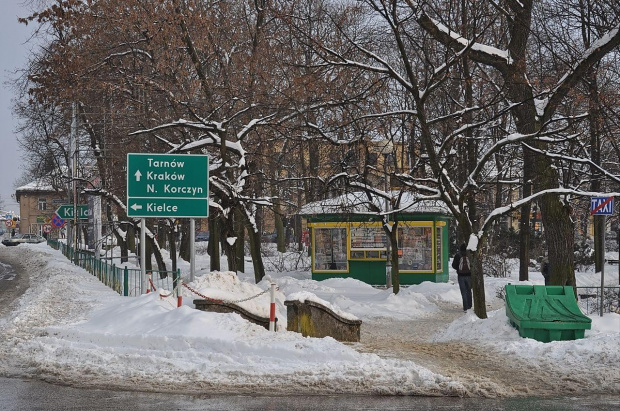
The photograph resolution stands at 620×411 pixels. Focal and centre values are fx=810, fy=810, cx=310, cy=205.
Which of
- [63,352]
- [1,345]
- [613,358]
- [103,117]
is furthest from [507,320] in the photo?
[103,117]

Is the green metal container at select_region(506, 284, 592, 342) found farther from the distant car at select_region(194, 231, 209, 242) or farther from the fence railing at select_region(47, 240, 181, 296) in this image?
the distant car at select_region(194, 231, 209, 242)

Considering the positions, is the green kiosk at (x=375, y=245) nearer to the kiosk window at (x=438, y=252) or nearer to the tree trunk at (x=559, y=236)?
the kiosk window at (x=438, y=252)

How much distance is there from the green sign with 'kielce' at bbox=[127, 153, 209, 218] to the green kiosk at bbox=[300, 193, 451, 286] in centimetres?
1172

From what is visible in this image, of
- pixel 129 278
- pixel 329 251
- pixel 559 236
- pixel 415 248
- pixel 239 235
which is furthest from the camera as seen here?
pixel 329 251

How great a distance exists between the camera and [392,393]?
9344mm

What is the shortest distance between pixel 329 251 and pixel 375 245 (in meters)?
1.79

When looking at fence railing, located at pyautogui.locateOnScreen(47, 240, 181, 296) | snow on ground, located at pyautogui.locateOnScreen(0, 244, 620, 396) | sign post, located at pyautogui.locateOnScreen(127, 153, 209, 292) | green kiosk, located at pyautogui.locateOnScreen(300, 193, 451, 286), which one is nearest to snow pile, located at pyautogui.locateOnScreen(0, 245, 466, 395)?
snow on ground, located at pyautogui.locateOnScreen(0, 244, 620, 396)

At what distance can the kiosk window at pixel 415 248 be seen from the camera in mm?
29688

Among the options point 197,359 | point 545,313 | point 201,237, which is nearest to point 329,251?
point 545,313

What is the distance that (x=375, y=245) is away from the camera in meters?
30.3

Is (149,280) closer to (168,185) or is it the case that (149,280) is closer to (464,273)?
(168,185)

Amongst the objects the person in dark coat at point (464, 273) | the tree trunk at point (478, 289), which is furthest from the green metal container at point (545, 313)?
the person in dark coat at point (464, 273)

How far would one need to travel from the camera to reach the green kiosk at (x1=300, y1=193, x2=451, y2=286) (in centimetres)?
2947

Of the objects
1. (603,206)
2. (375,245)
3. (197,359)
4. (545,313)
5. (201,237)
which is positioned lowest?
(197,359)
